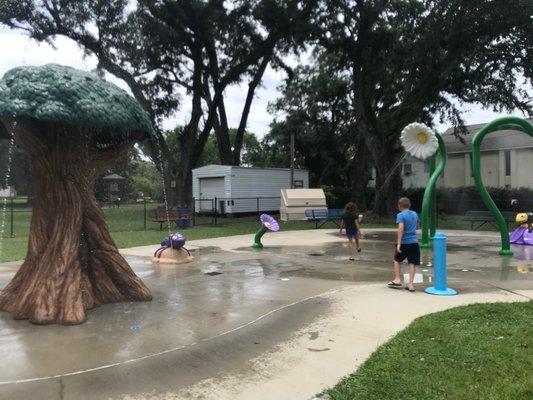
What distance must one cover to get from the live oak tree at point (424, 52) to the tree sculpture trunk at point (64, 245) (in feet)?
59.1

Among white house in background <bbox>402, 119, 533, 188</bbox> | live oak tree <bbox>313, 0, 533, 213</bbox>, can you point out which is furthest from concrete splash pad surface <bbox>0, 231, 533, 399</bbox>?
white house in background <bbox>402, 119, 533, 188</bbox>

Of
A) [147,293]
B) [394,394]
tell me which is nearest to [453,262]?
[147,293]

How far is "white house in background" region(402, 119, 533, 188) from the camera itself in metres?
33.8

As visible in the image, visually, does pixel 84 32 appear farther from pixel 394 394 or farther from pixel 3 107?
pixel 394 394

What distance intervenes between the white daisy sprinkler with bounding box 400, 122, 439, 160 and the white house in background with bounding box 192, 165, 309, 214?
15.8 m

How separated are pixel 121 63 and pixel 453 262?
75.4ft

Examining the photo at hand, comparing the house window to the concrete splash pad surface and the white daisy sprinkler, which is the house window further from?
the concrete splash pad surface

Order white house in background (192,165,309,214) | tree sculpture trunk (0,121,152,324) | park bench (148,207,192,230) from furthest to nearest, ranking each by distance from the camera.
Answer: white house in background (192,165,309,214)
park bench (148,207,192,230)
tree sculpture trunk (0,121,152,324)

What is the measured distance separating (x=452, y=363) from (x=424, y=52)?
20235 millimetres

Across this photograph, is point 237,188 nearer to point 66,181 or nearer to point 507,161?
point 507,161

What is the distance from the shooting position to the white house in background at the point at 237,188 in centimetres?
2802

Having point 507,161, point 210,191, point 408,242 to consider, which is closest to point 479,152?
point 408,242

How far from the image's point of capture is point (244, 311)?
655 centimetres

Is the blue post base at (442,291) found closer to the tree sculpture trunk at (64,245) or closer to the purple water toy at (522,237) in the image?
the tree sculpture trunk at (64,245)
